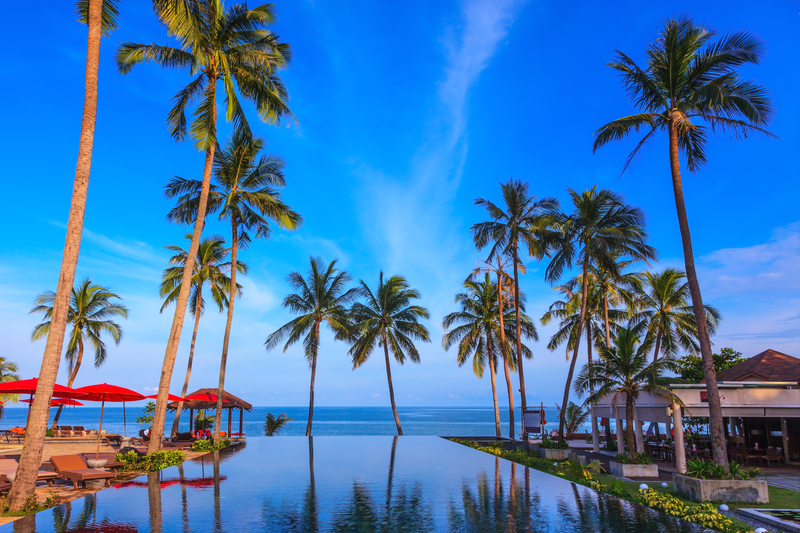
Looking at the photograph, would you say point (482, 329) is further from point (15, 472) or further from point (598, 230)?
point (15, 472)

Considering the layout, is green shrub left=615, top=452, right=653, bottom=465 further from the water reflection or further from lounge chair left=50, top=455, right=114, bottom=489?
lounge chair left=50, top=455, right=114, bottom=489

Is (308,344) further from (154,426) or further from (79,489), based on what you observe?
(79,489)

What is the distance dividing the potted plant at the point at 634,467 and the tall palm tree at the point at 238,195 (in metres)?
14.5

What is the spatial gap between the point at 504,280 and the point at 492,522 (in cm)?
2069

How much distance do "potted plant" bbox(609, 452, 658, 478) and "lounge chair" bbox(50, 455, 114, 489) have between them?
12.9 metres

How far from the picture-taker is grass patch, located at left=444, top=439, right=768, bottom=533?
26.9 ft

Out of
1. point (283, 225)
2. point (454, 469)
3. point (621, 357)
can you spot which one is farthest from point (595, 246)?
point (283, 225)

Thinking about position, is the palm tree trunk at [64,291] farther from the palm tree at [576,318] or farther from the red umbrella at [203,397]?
the palm tree at [576,318]

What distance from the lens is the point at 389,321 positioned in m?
29.9

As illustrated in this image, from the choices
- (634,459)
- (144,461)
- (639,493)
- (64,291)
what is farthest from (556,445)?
(64,291)

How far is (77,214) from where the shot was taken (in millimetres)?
9703

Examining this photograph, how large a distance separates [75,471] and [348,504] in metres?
6.35

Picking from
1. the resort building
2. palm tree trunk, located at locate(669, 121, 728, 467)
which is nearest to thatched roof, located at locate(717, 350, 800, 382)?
the resort building

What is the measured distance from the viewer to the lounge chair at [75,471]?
10.7 meters
